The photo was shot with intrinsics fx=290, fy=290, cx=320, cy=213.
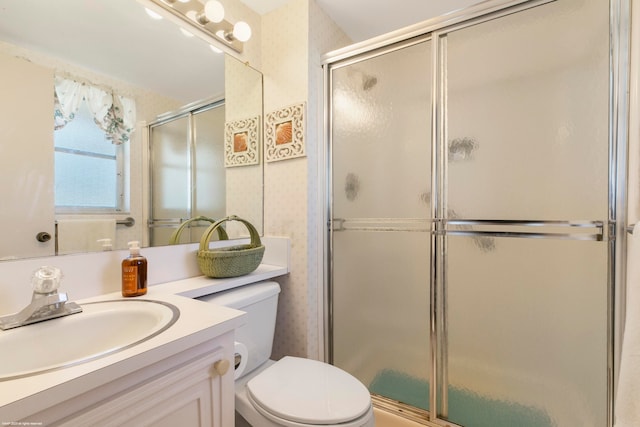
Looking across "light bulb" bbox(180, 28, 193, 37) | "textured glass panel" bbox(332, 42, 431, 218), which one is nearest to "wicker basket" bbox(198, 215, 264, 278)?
"textured glass panel" bbox(332, 42, 431, 218)

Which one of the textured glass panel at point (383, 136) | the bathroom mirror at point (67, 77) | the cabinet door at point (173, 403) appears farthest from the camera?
the textured glass panel at point (383, 136)

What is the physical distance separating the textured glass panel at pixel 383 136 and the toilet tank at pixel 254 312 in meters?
0.63

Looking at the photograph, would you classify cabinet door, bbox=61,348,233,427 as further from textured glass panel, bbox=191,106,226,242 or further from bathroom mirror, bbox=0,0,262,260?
textured glass panel, bbox=191,106,226,242

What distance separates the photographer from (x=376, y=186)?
5.14ft

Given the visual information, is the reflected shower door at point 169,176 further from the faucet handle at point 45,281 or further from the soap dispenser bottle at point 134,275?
the faucet handle at point 45,281

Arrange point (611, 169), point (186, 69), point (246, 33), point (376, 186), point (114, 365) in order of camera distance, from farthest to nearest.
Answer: point (376, 186)
point (246, 33)
point (186, 69)
point (611, 169)
point (114, 365)

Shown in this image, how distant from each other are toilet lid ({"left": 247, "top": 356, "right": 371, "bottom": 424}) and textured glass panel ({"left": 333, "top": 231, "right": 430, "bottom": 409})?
497 mm

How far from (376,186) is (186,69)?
1082 millimetres

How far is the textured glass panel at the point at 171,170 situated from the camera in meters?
1.20

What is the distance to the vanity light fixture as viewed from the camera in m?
1.25

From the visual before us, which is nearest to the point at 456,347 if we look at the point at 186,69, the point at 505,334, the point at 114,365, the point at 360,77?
the point at 505,334

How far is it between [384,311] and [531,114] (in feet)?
3.69

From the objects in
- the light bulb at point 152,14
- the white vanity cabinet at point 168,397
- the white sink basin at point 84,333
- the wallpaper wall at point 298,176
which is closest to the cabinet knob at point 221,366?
the white vanity cabinet at point 168,397

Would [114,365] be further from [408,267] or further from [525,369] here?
[525,369]
